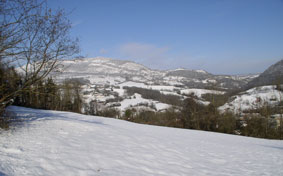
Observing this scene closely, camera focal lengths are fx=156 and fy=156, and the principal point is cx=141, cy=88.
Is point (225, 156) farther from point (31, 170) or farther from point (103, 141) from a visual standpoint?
point (31, 170)

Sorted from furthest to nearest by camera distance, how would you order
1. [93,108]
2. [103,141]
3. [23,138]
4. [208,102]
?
1. [93,108]
2. [208,102]
3. [103,141]
4. [23,138]

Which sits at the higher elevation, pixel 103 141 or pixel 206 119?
pixel 103 141

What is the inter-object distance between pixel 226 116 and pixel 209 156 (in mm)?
18912

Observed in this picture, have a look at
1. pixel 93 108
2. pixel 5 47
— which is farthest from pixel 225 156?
pixel 93 108

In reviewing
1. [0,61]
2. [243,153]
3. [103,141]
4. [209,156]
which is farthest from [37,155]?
[243,153]

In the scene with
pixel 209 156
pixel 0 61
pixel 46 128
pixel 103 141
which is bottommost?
pixel 209 156

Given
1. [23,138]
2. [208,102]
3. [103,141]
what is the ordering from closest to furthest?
[23,138] → [103,141] → [208,102]

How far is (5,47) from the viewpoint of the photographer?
486 cm

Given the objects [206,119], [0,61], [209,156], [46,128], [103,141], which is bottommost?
[206,119]

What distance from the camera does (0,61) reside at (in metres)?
5.71

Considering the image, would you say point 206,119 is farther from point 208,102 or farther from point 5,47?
point 5,47

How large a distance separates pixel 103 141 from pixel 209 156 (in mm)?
3896

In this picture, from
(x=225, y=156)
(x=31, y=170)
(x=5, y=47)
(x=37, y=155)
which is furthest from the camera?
(x=225, y=156)

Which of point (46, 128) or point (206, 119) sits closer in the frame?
point (46, 128)
